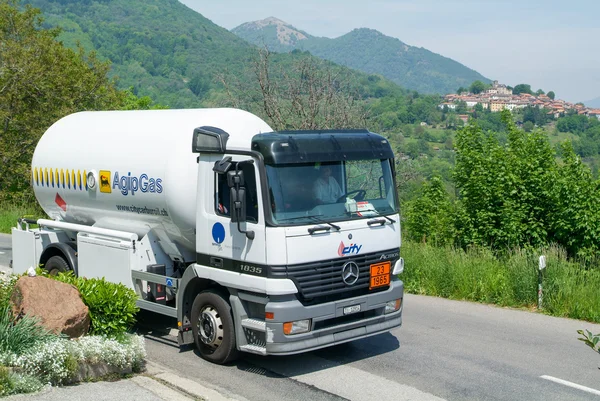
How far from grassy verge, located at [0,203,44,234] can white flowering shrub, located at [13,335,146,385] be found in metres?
17.8

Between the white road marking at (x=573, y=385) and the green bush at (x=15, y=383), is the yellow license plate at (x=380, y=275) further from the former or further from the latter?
the green bush at (x=15, y=383)

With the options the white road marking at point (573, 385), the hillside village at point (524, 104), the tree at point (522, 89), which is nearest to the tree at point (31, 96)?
the hillside village at point (524, 104)

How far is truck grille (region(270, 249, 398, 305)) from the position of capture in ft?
26.9

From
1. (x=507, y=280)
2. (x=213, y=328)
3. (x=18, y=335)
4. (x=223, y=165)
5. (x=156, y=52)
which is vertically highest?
(x=156, y=52)

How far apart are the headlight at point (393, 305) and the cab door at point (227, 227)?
1943 millimetres

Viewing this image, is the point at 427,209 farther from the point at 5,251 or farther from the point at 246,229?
the point at 246,229

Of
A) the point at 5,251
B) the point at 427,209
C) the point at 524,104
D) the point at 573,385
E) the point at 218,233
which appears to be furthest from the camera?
the point at 524,104

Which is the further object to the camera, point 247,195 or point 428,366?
point 428,366

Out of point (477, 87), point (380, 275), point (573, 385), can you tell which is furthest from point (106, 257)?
point (477, 87)

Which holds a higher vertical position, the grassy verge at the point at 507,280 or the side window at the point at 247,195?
the side window at the point at 247,195

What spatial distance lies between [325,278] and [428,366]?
5.70 feet

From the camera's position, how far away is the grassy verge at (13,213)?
2572 cm

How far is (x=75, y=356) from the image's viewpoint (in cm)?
753

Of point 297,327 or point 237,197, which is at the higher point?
point 237,197
